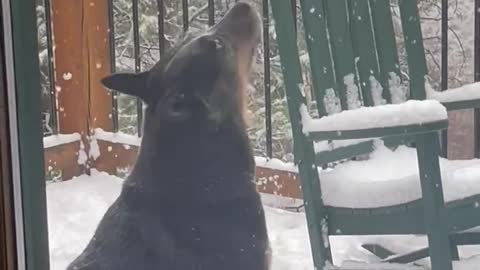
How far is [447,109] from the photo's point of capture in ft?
5.40

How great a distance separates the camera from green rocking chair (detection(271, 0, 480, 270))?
168 centimetres

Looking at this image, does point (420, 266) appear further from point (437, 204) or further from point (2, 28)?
point (2, 28)

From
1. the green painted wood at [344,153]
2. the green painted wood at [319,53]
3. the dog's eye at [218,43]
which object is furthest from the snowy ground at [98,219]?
the dog's eye at [218,43]

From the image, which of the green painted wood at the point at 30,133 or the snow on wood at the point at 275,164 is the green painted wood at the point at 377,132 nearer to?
the snow on wood at the point at 275,164

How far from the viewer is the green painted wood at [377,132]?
1.59 metres

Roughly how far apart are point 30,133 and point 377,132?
0.81 metres

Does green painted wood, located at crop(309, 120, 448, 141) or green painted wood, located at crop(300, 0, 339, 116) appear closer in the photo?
green painted wood, located at crop(309, 120, 448, 141)

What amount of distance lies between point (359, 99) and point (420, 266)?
387 millimetres

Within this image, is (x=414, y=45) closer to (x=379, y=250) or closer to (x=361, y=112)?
(x=361, y=112)

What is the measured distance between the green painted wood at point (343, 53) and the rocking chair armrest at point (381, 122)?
0.06 m

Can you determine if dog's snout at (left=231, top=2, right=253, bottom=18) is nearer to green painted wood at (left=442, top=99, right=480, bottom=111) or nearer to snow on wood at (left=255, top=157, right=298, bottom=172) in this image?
snow on wood at (left=255, top=157, right=298, bottom=172)

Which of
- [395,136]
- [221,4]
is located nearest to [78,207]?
[221,4]

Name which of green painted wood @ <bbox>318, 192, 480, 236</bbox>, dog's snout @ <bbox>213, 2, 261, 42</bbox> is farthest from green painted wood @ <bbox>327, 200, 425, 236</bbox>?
dog's snout @ <bbox>213, 2, 261, 42</bbox>

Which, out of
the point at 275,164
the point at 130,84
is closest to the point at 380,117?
the point at 275,164
